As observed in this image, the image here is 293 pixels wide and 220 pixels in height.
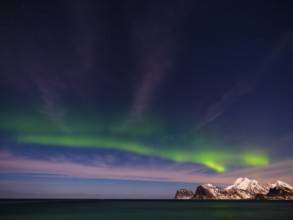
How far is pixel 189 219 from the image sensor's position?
72.6 metres

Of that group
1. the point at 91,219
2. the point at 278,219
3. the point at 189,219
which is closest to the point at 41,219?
the point at 91,219

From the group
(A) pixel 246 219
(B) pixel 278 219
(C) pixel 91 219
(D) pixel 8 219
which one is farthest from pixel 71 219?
(B) pixel 278 219

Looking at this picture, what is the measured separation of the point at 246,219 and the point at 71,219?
4778cm

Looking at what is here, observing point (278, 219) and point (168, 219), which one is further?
point (168, 219)

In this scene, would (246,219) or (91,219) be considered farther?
(91,219)

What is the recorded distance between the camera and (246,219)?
69.8 meters

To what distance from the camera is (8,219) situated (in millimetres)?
73125

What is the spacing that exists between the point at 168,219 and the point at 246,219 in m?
20.9

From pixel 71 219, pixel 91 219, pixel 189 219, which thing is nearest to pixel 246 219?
pixel 189 219

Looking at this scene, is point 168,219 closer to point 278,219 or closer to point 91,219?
point 91,219

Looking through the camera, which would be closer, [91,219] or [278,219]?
[278,219]

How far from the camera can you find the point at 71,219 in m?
73.8

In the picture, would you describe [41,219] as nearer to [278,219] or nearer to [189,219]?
[189,219]

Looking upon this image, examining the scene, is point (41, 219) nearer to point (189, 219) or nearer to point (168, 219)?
point (168, 219)
